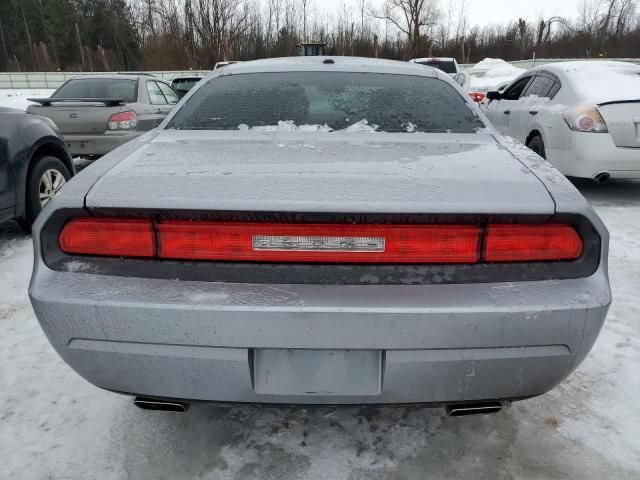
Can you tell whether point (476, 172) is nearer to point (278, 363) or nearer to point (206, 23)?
point (278, 363)

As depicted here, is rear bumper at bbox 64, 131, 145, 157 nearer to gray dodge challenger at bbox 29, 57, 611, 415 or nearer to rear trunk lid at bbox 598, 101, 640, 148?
gray dodge challenger at bbox 29, 57, 611, 415

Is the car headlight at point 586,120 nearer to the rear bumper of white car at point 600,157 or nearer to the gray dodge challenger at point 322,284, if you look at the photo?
the rear bumper of white car at point 600,157

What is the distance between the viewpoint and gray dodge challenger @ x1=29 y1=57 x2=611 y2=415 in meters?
1.40

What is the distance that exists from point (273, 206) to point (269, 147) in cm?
57

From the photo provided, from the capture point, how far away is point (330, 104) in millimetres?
2424

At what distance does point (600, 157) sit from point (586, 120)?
41 cm

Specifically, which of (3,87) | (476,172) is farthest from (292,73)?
(3,87)

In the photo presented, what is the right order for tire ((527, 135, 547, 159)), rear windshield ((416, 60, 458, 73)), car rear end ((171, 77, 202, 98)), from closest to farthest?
tire ((527, 135, 547, 159))
car rear end ((171, 77, 202, 98))
rear windshield ((416, 60, 458, 73))

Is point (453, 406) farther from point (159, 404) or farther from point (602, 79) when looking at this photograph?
point (602, 79)

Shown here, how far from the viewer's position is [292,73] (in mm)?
2652

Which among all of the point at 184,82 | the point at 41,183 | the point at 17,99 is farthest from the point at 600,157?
the point at 17,99

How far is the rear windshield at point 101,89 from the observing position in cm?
764

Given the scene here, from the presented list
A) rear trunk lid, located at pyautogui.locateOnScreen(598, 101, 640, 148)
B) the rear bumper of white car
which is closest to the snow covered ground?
the rear bumper of white car

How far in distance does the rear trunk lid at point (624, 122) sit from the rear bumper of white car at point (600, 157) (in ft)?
0.19
